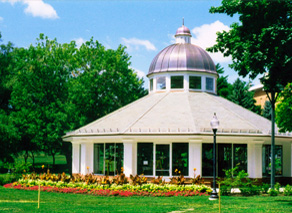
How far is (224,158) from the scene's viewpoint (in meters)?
26.7

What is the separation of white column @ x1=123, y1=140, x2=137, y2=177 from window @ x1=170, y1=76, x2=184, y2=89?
7.31 metres

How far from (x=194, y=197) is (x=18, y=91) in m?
26.7

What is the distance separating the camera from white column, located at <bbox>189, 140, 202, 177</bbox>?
996 inches

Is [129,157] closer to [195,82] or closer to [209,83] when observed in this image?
[195,82]

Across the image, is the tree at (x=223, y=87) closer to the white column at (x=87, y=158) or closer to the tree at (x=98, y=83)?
the tree at (x=98, y=83)

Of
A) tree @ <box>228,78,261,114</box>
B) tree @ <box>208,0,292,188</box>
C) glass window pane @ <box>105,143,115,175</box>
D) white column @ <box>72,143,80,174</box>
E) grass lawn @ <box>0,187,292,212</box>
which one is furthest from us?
tree @ <box>228,78,261,114</box>

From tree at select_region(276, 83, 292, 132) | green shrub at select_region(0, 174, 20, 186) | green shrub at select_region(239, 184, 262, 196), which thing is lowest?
green shrub at select_region(0, 174, 20, 186)

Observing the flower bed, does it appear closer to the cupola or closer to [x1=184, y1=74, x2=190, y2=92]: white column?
[x1=184, y1=74, x2=190, y2=92]: white column

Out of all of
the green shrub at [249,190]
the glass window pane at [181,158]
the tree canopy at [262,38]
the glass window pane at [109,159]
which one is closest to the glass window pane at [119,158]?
the glass window pane at [109,159]

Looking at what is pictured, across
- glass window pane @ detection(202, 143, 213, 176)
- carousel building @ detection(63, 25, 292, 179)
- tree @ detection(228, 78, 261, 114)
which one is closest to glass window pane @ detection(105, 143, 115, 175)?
carousel building @ detection(63, 25, 292, 179)

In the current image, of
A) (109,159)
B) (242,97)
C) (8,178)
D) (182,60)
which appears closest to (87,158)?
(109,159)

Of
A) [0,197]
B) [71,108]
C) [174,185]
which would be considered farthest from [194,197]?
[71,108]

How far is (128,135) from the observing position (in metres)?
25.8

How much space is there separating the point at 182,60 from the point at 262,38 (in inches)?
655
